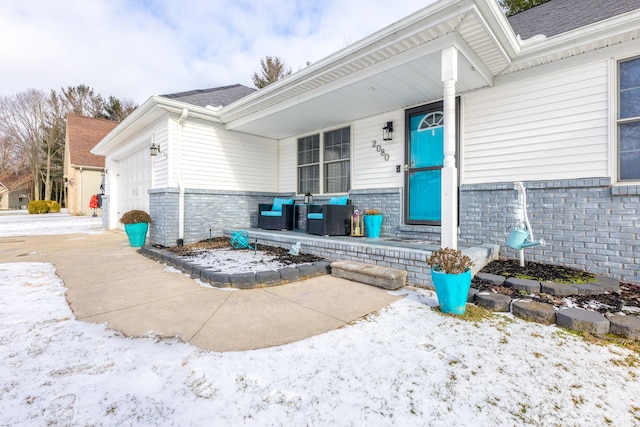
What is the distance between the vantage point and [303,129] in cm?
643

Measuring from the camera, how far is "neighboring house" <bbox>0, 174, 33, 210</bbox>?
22.3m

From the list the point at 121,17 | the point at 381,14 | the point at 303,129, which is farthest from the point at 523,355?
the point at 381,14

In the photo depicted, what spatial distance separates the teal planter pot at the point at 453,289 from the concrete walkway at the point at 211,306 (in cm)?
53

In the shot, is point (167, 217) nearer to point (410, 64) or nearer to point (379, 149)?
point (379, 149)

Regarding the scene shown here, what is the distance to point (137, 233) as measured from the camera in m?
5.91

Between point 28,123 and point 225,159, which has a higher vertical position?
point 28,123

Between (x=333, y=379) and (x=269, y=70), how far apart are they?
18.3 m

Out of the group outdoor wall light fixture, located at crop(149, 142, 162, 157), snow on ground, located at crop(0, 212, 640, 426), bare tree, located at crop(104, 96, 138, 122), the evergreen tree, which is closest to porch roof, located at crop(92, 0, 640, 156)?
outdoor wall light fixture, located at crop(149, 142, 162, 157)

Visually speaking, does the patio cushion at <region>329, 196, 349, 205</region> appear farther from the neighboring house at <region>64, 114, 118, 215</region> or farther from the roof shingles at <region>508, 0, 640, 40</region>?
the neighboring house at <region>64, 114, 118, 215</region>

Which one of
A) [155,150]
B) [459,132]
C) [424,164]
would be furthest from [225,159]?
[459,132]

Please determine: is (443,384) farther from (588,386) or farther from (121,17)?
(121,17)

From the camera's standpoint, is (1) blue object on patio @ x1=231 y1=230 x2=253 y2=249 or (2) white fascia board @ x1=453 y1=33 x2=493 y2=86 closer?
(2) white fascia board @ x1=453 y1=33 x2=493 y2=86

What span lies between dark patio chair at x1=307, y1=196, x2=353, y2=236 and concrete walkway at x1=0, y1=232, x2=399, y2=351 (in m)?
1.52

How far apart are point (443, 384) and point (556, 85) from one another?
3863 mm
